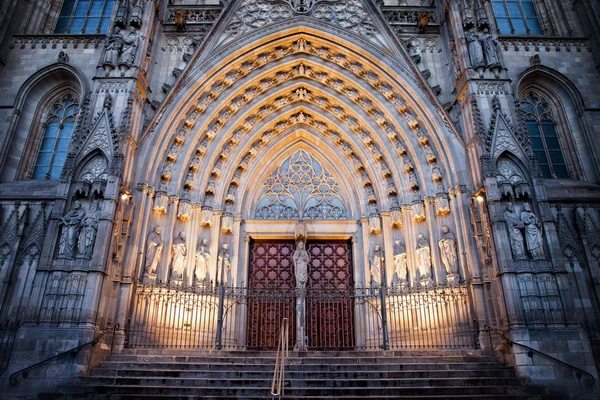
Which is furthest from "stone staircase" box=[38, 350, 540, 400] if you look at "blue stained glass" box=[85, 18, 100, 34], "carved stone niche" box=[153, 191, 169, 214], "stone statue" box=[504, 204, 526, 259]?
"blue stained glass" box=[85, 18, 100, 34]

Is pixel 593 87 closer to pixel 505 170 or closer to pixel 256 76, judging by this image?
pixel 505 170

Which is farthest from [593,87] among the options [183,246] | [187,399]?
[187,399]

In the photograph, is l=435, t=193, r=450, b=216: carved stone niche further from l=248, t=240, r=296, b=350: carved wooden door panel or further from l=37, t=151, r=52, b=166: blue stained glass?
l=37, t=151, r=52, b=166: blue stained glass

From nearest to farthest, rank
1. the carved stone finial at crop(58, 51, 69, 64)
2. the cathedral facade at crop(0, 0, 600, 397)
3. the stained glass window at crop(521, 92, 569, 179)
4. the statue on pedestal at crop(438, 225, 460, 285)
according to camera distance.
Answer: the cathedral facade at crop(0, 0, 600, 397)
the statue on pedestal at crop(438, 225, 460, 285)
the stained glass window at crop(521, 92, 569, 179)
the carved stone finial at crop(58, 51, 69, 64)

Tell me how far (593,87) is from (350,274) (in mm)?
9434

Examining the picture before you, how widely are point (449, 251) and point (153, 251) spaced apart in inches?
301

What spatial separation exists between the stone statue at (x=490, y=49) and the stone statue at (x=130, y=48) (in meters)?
9.73

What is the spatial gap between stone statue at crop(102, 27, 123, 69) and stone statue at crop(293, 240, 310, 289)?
7.39m

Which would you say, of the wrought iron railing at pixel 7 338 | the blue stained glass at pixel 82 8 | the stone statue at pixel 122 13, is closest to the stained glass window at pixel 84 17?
the blue stained glass at pixel 82 8

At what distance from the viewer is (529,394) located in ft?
23.5

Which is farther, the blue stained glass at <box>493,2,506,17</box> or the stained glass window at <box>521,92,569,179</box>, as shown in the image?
the blue stained glass at <box>493,2,506,17</box>

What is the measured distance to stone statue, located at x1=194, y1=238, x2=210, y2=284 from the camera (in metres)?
11.6

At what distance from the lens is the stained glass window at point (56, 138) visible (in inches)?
483

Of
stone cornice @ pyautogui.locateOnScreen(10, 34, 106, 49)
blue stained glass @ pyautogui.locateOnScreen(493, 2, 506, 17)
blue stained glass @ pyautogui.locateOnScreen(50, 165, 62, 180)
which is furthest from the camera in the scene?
blue stained glass @ pyautogui.locateOnScreen(493, 2, 506, 17)
